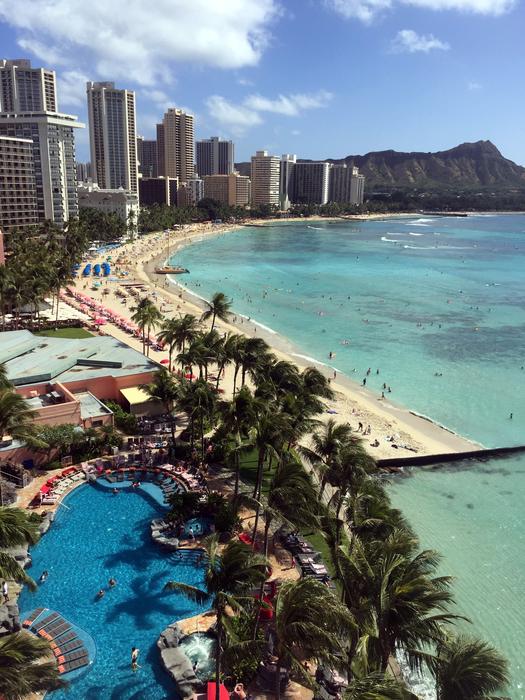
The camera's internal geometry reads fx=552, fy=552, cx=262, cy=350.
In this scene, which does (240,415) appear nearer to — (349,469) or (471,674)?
(349,469)

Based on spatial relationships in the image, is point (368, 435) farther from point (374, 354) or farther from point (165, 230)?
point (165, 230)

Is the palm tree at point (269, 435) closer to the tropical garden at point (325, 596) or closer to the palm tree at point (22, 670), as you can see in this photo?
the tropical garden at point (325, 596)

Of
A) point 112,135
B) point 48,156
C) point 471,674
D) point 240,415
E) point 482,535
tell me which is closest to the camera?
point 471,674

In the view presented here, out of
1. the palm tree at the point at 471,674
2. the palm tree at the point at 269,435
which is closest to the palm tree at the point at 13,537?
the palm tree at the point at 269,435

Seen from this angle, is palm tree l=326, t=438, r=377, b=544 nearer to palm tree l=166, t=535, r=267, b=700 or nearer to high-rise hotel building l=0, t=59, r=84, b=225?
palm tree l=166, t=535, r=267, b=700

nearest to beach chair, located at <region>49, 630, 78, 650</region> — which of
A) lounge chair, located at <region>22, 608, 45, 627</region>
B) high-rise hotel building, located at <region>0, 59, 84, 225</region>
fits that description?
lounge chair, located at <region>22, 608, 45, 627</region>

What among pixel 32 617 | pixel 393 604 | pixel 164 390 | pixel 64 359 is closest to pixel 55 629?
pixel 32 617

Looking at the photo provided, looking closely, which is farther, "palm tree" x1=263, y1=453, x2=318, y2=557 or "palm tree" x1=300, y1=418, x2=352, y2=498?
"palm tree" x1=300, y1=418, x2=352, y2=498
